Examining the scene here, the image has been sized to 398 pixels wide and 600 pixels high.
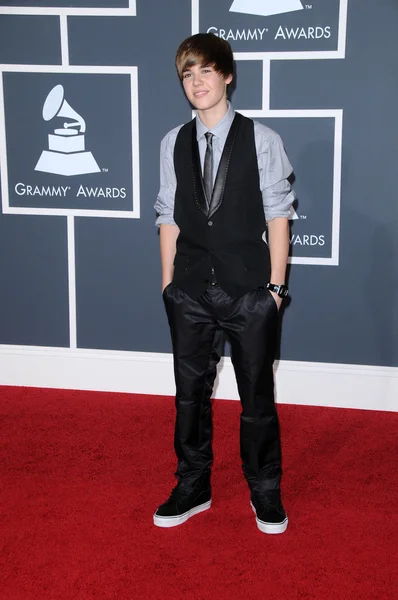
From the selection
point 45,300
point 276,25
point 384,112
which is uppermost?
point 276,25

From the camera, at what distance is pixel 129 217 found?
405 centimetres

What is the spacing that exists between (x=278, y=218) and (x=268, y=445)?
84 centimetres

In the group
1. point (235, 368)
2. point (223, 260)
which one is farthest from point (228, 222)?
point (235, 368)

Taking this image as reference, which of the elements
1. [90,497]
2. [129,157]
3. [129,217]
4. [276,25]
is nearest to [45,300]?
[129,217]

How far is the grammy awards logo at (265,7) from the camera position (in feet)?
12.0

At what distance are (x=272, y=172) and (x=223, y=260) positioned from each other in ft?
1.20

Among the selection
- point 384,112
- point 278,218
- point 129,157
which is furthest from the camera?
point 129,157

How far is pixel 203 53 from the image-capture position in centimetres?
251

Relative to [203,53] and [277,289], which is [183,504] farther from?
[203,53]

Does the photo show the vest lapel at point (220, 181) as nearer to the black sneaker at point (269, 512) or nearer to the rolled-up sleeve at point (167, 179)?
the rolled-up sleeve at point (167, 179)

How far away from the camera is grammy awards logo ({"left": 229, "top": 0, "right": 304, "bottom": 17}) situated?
3664 millimetres

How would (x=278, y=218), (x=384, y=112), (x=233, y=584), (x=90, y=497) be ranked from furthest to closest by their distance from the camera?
(x=384, y=112)
(x=90, y=497)
(x=278, y=218)
(x=233, y=584)

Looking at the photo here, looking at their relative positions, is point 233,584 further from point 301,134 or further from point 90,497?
point 301,134

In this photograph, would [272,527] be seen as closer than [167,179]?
Yes
